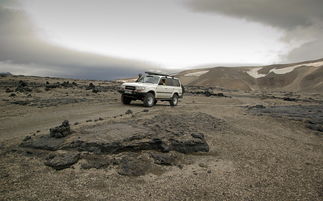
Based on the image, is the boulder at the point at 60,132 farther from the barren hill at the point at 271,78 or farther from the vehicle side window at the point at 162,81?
the barren hill at the point at 271,78

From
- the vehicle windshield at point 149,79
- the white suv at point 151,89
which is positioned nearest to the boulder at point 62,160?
the white suv at point 151,89

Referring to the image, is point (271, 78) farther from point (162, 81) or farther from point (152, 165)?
point (152, 165)

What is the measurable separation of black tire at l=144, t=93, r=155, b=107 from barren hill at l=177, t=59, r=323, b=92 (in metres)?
77.0

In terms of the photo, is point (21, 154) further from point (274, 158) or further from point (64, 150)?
point (274, 158)

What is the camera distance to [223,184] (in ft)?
17.4

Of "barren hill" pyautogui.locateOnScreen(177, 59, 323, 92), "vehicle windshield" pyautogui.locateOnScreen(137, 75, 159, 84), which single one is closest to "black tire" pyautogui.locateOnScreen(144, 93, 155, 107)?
"vehicle windshield" pyautogui.locateOnScreen(137, 75, 159, 84)

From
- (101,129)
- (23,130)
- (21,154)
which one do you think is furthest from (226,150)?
(23,130)

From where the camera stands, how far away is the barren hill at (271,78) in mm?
86125

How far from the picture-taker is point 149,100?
50.7ft

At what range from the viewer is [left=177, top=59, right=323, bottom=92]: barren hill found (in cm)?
8612

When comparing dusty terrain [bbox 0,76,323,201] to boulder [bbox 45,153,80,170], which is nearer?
dusty terrain [bbox 0,76,323,201]

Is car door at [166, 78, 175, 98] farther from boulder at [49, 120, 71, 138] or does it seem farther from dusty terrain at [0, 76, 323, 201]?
boulder at [49, 120, 71, 138]

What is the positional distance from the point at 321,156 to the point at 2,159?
9.24 meters

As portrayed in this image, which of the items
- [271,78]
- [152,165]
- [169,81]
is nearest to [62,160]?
[152,165]
